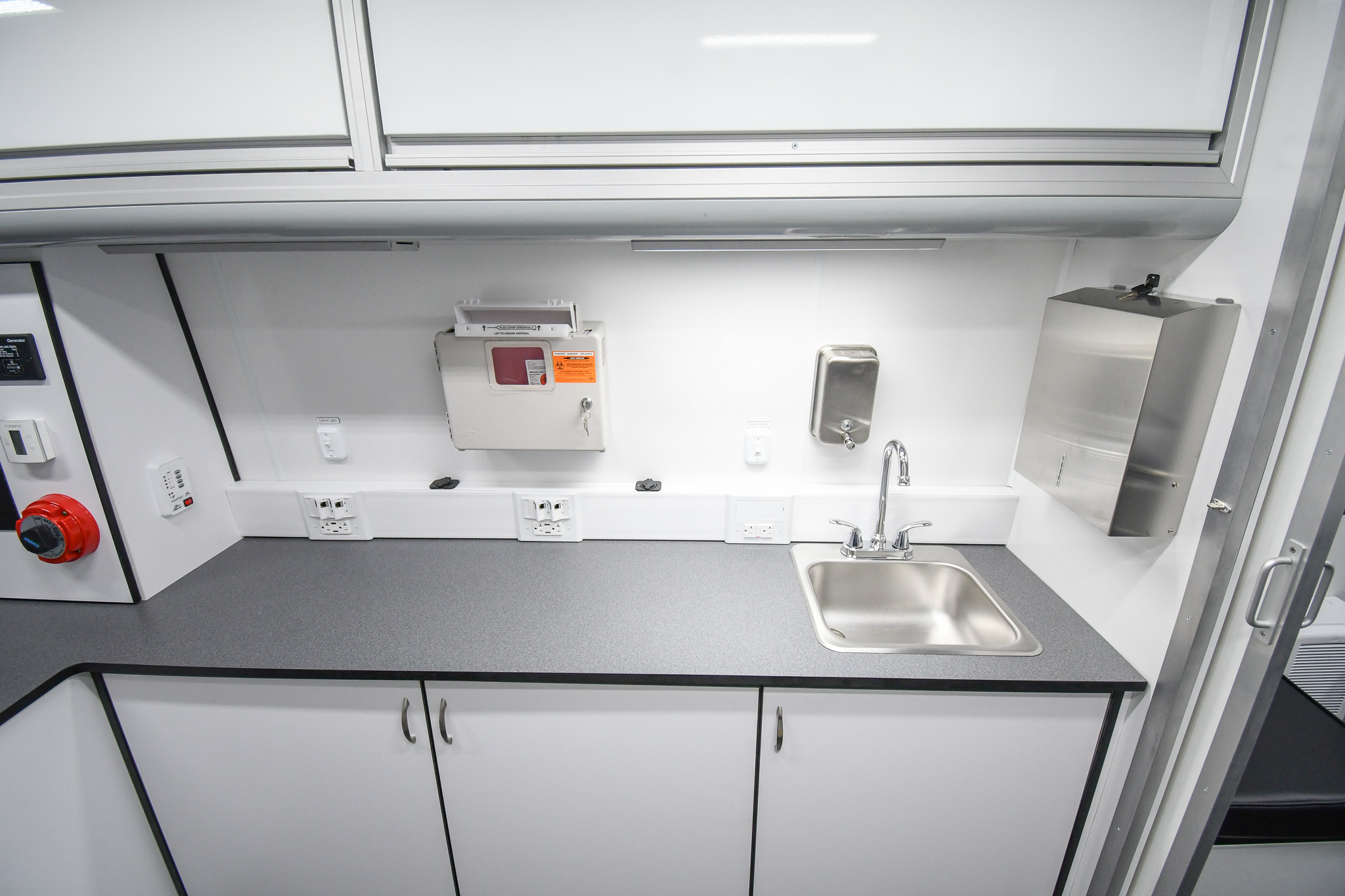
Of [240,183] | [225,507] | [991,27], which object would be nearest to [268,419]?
[225,507]

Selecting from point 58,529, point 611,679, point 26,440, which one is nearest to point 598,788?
point 611,679

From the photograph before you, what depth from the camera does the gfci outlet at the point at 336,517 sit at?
4.78 ft

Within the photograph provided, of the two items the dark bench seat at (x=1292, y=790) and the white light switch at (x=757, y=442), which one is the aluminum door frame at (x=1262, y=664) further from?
the white light switch at (x=757, y=442)

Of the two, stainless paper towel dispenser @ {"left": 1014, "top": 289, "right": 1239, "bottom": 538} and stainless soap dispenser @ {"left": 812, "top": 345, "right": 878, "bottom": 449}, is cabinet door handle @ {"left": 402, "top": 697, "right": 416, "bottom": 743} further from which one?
stainless paper towel dispenser @ {"left": 1014, "top": 289, "right": 1239, "bottom": 538}

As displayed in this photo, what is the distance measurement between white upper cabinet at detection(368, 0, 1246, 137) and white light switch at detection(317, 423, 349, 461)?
904mm

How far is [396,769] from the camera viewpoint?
3.79 feet

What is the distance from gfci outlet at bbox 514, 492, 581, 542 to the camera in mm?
1436

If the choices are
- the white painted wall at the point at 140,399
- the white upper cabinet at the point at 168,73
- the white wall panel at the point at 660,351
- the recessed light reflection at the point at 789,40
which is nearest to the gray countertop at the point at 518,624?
the white painted wall at the point at 140,399

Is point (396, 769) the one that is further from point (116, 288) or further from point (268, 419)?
point (116, 288)

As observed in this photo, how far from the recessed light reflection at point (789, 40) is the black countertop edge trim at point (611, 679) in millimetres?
1106

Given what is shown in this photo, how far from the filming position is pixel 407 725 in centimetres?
111

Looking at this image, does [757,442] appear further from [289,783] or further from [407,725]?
[289,783]

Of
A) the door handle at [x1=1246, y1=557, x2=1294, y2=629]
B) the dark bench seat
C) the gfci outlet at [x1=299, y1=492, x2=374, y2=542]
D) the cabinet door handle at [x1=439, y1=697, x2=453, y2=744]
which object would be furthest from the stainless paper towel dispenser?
the gfci outlet at [x1=299, y1=492, x2=374, y2=542]

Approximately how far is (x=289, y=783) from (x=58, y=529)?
2.45 feet
